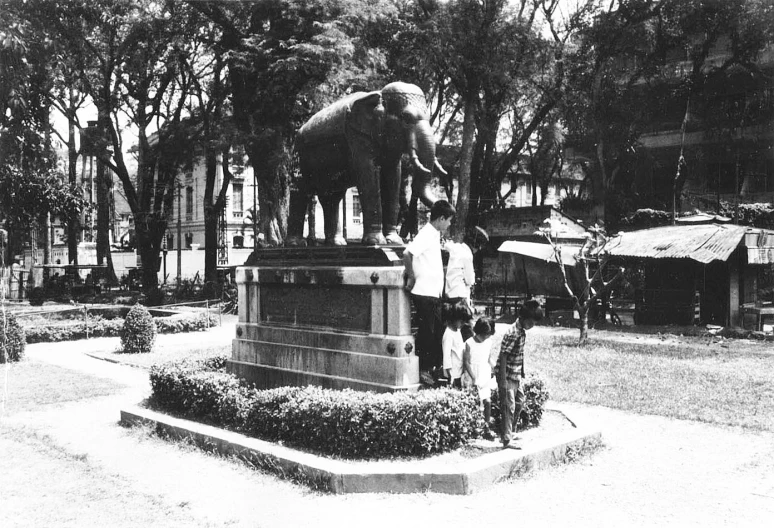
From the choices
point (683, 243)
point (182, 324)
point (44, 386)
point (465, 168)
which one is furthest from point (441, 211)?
point (465, 168)

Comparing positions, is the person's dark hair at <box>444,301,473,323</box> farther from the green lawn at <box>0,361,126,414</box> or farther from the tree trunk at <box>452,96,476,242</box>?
the tree trunk at <box>452,96,476,242</box>

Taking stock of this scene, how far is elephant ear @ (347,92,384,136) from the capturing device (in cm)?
890

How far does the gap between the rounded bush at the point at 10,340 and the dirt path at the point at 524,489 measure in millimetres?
7442

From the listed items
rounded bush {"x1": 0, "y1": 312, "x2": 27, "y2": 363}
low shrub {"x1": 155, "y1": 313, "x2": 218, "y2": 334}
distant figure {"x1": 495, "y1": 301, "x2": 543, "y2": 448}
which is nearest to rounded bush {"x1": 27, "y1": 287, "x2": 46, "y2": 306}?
low shrub {"x1": 155, "y1": 313, "x2": 218, "y2": 334}

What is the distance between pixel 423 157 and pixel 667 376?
22.3 feet

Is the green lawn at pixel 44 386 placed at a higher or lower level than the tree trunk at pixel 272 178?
lower

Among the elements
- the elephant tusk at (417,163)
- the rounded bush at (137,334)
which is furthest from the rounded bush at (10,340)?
the elephant tusk at (417,163)

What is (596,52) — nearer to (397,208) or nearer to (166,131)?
(166,131)

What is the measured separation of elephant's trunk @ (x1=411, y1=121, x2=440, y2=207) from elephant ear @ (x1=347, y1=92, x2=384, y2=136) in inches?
20.8

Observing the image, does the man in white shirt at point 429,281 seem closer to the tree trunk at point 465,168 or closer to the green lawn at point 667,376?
the green lawn at point 667,376

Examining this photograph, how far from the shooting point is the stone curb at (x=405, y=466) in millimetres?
6391

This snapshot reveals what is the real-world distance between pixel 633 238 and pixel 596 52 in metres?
12.7

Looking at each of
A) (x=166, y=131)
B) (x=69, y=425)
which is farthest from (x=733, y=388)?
(x=166, y=131)

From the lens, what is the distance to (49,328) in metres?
20.1
